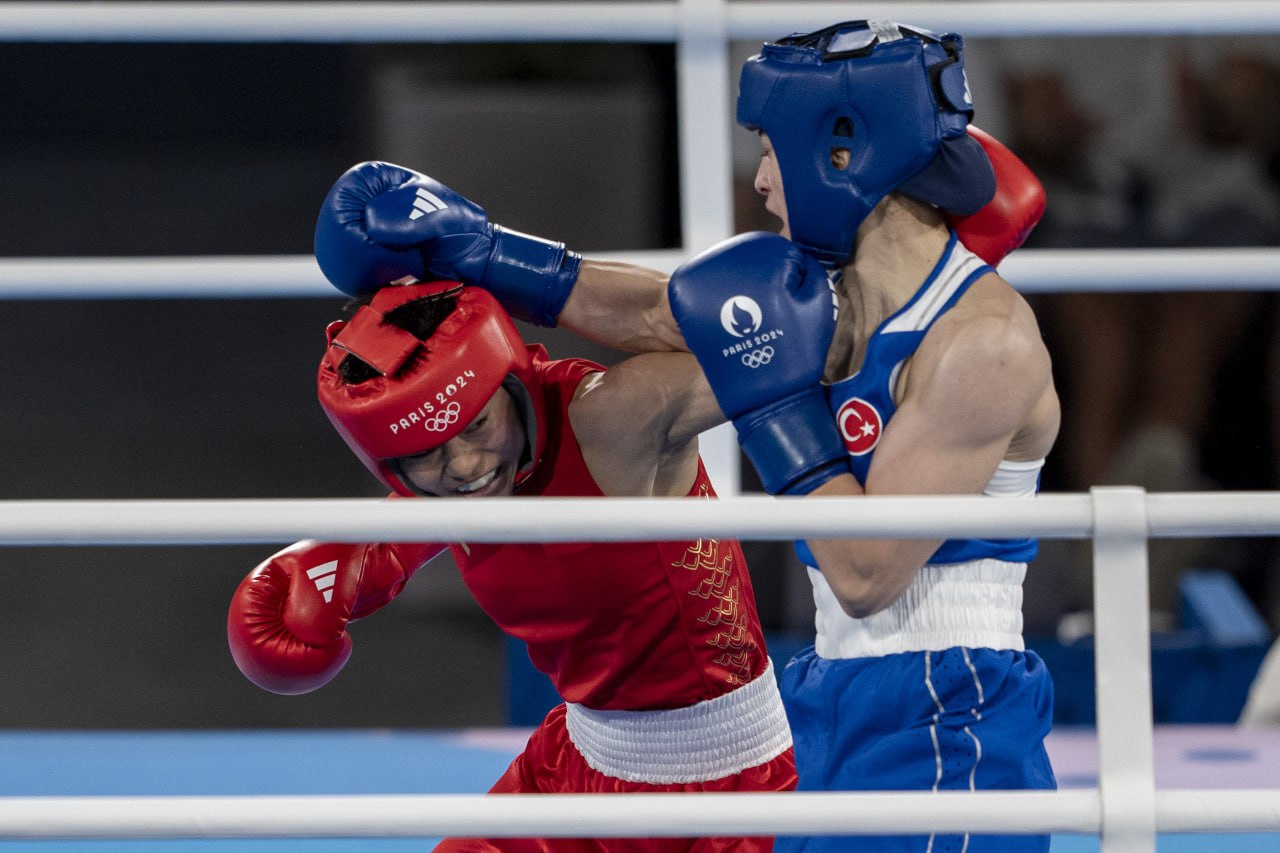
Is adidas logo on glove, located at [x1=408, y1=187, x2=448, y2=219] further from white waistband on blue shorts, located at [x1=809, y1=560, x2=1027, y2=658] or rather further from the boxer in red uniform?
white waistband on blue shorts, located at [x1=809, y1=560, x2=1027, y2=658]

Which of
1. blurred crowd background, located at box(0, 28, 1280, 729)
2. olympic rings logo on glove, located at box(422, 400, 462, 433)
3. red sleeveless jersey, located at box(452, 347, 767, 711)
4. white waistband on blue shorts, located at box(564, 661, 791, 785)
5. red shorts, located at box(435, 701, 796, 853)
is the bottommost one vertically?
blurred crowd background, located at box(0, 28, 1280, 729)

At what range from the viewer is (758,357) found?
1.53 meters

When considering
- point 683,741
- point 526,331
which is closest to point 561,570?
point 683,741

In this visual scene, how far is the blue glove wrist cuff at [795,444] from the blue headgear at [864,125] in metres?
0.18

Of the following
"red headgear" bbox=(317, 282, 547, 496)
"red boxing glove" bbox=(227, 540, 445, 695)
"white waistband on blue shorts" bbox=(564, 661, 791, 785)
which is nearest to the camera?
"red headgear" bbox=(317, 282, 547, 496)

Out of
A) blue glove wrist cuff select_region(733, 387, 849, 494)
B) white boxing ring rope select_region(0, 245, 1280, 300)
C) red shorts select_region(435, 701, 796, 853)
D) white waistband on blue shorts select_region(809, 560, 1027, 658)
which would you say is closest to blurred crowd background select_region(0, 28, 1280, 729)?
white boxing ring rope select_region(0, 245, 1280, 300)

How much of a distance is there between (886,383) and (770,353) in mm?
123

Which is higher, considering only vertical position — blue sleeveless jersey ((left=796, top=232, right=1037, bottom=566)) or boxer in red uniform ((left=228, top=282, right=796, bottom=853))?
blue sleeveless jersey ((left=796, top=232, right=1037, bottom=566))

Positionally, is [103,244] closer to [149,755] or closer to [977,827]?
[149,755]

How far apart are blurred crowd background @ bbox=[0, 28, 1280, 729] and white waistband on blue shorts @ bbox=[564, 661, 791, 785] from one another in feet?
5.73

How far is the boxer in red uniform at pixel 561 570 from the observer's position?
5.38 ft

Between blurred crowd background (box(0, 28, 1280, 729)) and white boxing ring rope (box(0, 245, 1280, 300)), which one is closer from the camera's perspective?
white boxing ring rope (box(0, 245, 1280, 300))

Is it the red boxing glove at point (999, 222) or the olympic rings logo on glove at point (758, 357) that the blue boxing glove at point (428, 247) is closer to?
the olympic rings logo on glove at point (758, 357)

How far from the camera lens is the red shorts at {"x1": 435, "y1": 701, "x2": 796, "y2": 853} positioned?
5.87 ft
